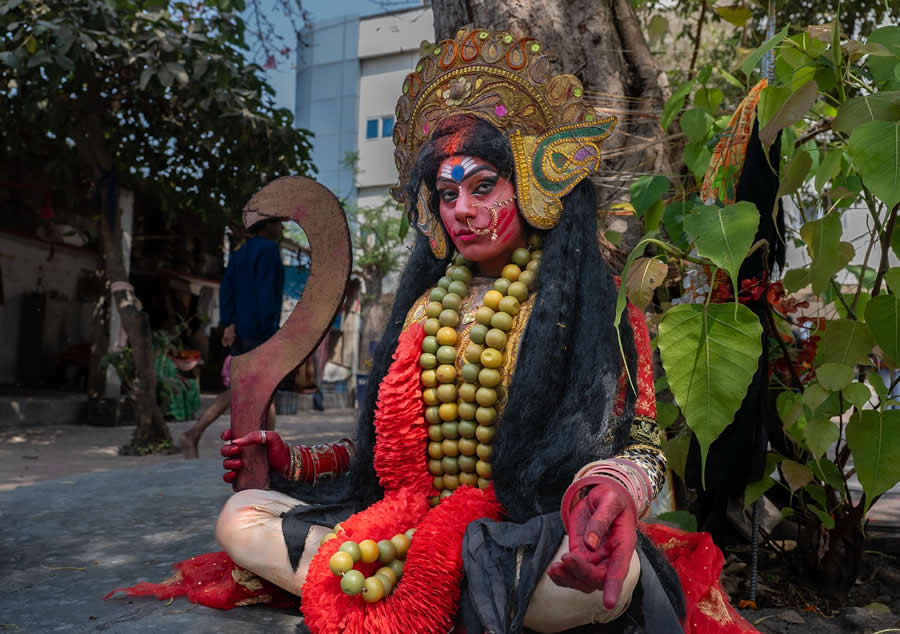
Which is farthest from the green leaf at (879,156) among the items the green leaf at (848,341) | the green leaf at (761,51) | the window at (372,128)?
the window at (372,128)

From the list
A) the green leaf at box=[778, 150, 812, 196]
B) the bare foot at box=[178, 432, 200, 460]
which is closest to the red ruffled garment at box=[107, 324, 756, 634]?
the green leaf at box=[778, 150, 812, 196]

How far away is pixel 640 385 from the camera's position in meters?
1.71

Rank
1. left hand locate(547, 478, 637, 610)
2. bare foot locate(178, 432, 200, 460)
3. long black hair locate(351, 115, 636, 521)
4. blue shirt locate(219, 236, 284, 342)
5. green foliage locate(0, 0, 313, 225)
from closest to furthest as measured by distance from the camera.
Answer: left hand locate(547, 478, 637, 610), long black hair locate(351, 115, 636, 521), blue shirt locate(219, 236, 284, 342), bare foot locate(178, 432, 200, 460), green foliage locate(0, 0, 313, 225)

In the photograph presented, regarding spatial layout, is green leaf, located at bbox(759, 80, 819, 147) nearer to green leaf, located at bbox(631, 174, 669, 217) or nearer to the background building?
green leaf, located at bbox(631, 174, 669, 217)

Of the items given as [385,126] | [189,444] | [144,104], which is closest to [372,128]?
[385,126]

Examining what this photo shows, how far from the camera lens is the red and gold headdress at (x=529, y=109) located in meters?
1.80

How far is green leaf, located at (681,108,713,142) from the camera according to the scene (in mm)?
2344

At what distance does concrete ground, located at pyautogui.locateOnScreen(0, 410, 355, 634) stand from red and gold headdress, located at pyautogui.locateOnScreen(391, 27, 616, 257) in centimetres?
129

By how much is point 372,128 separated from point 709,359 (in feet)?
59.9

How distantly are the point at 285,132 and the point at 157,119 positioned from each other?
56.9 inches

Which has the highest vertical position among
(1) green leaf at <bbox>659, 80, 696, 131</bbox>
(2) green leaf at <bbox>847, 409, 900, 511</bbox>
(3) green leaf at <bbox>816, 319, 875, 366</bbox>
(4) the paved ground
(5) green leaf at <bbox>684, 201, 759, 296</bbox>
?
(1) green leaf at <bbox>659, 80, 696, 131</bbox>

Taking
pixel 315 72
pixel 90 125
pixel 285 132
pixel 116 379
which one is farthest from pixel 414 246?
pixel 315 72

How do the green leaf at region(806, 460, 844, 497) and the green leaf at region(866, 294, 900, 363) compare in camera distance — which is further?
the green leaf at region(806, 460, 844, 497)

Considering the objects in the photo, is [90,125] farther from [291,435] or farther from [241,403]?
[241,403]
